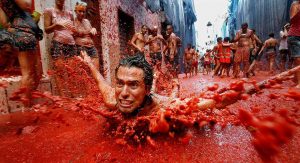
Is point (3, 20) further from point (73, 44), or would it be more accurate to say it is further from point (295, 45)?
point (295, 45)

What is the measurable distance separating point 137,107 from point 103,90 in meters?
0.85

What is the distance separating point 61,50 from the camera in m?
4.69

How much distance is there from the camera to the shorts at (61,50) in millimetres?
4641

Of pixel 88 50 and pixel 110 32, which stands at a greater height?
pixel 110 32

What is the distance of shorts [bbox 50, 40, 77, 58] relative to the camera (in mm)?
4641

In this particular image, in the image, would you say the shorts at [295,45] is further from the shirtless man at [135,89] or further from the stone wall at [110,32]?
the stone wall at [110,32]

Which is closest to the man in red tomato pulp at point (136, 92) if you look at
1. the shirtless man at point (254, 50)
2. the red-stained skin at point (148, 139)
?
the red-stained skin at point (148, 139)

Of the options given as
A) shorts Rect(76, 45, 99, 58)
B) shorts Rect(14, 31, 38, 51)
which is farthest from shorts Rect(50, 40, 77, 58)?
shorts Rect(14, 31, 38, 51)

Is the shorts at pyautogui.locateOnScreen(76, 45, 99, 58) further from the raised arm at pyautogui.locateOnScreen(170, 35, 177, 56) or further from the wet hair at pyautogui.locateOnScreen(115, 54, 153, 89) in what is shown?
the raised arm at pyautogui.locateOnScreen(170, 35, 177, 56)

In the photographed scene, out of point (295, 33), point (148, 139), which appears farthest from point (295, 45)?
point (148, 139)

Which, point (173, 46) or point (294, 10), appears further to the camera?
point (173, 46)

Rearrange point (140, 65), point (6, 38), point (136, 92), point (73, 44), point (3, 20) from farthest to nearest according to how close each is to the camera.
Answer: point (73, 44)
point (3, 20)
point (6, 38)
point (140, 65)
point (136, 92)

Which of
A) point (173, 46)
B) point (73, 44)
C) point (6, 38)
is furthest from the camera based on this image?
point (173, 46)

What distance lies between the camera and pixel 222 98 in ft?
6.98
